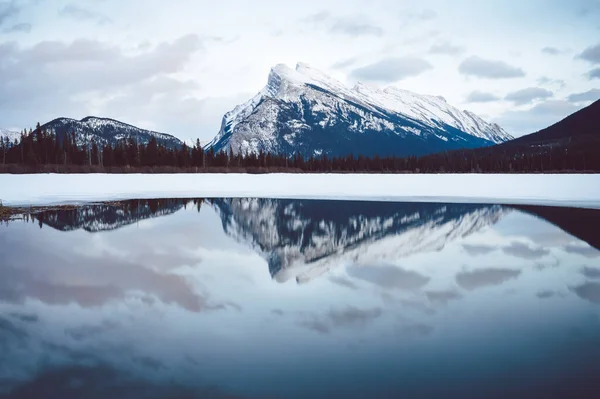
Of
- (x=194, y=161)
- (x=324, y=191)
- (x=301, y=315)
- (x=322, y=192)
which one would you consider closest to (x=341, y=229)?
(x=301, y=315)

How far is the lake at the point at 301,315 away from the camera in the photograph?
19.8 feet

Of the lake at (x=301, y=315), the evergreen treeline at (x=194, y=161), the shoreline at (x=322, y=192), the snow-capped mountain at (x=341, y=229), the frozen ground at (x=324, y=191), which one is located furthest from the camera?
the evergreen treeline at (x=194, y=161)

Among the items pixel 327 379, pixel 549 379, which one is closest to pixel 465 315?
pixel 549 379

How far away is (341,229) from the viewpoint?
1975cm

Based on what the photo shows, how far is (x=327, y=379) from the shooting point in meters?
6.08

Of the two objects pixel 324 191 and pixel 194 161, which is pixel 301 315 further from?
pixel 194 161

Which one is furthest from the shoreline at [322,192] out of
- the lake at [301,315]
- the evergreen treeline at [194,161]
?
the evergreen treeline at [194,161]

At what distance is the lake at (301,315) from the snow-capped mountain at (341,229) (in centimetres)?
15

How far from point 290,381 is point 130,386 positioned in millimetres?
1882

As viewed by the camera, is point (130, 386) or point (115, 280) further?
point (115, 280)

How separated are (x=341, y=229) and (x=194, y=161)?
384 ft

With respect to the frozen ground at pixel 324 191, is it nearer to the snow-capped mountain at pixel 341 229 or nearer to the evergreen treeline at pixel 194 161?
the snow-capped mountain at pixel 341 229

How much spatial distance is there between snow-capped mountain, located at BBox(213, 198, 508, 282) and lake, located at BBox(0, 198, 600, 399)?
0.49ft

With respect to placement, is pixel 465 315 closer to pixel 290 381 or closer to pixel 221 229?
pixel 290 381
